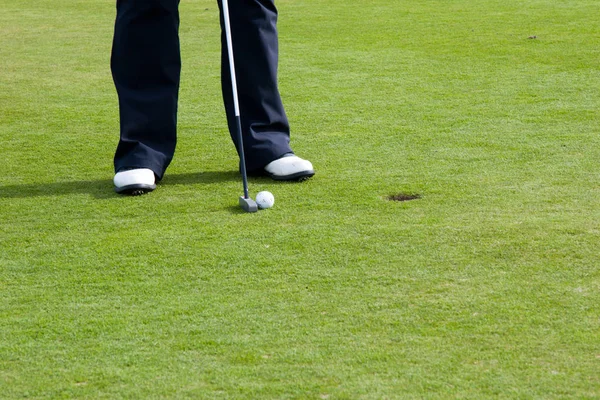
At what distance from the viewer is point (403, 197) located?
3533 millimetres

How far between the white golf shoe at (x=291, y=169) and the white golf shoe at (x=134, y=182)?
0.45m

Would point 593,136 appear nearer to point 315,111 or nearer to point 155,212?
point 315,111

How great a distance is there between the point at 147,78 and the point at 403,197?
1.12 m

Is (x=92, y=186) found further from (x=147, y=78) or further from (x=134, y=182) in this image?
(x=147, y=78)

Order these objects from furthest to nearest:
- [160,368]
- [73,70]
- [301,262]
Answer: [73,70], [301,262], [160,368]

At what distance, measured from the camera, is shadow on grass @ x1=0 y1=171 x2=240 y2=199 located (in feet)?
12.4

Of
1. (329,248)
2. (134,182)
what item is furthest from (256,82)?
(329,248)

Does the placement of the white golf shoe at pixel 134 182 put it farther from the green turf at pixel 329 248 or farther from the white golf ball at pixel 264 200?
the white golf ball at pixel 264 200

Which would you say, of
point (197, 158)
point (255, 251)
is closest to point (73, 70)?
point (197, 158)

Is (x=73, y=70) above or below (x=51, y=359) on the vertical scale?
below

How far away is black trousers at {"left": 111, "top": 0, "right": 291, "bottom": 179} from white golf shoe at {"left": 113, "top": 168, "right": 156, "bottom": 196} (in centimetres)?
14

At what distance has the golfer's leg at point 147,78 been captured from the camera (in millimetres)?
3900

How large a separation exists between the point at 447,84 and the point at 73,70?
2352mm

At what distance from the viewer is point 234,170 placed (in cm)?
405
